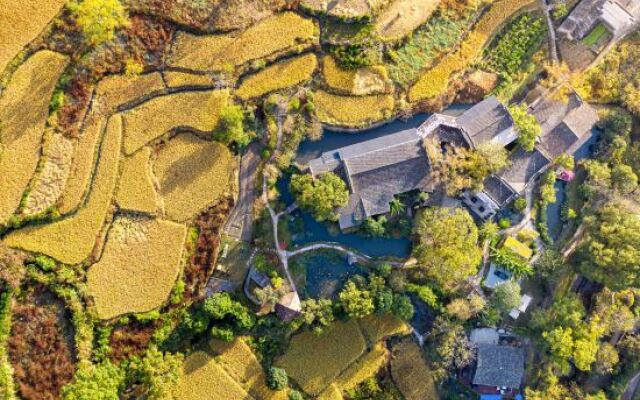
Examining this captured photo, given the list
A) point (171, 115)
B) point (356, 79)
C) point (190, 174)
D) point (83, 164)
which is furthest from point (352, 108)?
point (83, 164)

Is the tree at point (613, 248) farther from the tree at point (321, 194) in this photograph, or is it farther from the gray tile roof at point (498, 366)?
the tree at point (321, 194)

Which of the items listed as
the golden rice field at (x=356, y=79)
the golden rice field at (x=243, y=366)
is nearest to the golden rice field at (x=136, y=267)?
the golden rice field at (x=243, y=366)

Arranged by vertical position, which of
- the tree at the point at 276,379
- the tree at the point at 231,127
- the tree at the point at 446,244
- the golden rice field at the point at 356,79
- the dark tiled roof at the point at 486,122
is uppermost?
the dark tiled roof at the point at 486,122

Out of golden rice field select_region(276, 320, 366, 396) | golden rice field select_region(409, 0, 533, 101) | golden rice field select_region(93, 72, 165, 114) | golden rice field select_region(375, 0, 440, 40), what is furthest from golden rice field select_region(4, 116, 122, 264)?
golden rice field select_region(409, 0, 533, 101)

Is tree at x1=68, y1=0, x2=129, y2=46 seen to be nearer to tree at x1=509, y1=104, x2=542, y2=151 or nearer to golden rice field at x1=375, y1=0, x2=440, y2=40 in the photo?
golden rice field at x1=375, y1=0, x2=440, y2=40

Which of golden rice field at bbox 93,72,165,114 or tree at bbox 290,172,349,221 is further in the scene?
tree at bbox 290,172,349,221

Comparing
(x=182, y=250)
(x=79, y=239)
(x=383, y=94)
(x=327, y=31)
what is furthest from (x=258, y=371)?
(x=327, y=31)

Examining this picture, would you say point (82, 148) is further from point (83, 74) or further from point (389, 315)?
point (389, 315)
